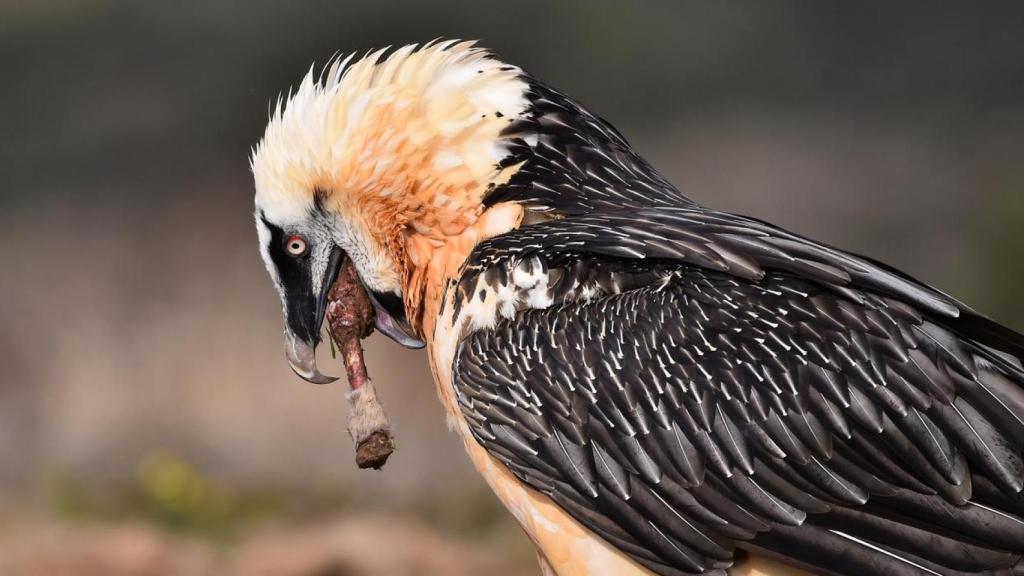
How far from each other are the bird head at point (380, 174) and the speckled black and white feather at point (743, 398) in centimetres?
43

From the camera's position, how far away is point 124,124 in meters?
9.60

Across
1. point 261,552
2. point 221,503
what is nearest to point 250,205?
point 221,503

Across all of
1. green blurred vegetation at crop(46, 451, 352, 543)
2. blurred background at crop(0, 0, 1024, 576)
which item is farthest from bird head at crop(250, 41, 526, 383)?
green blurred vegetation at crop(46, 451, 352, 543)

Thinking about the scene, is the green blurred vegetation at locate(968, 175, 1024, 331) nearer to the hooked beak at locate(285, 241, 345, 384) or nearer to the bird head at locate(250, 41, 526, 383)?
the bird head at locate(250, 41, 526, 383)

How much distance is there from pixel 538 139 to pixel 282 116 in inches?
40.9

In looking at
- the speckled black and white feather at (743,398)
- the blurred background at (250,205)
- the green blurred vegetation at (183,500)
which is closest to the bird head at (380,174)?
the speckled black and white feather at (743,398)

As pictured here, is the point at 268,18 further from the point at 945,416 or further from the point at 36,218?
the point at 945,416

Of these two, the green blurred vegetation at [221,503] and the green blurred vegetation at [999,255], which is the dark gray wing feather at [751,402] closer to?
the green blurred vegetation at [999,255]

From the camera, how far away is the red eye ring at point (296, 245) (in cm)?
521

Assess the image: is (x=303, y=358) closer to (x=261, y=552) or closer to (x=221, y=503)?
(x=261, y=552)

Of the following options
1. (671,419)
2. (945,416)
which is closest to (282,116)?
(671,419)

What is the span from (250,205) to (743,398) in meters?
6.14

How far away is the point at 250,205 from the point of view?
31.8 feet

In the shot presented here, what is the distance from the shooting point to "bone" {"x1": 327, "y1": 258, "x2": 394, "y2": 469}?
530 centimetres
